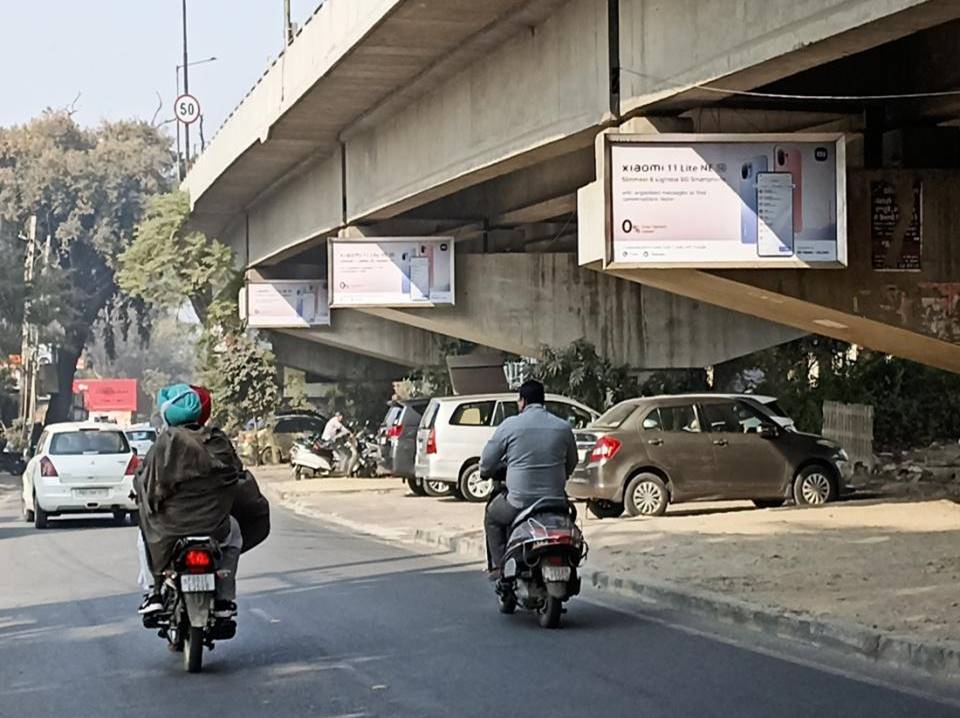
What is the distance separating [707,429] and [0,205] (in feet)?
221

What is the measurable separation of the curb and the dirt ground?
21 centimetres

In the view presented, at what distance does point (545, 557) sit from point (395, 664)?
171 cm

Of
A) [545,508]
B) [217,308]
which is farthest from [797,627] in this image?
[217,308]

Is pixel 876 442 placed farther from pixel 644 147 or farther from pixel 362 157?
pixel 644 147

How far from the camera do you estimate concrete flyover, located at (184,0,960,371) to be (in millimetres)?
16297

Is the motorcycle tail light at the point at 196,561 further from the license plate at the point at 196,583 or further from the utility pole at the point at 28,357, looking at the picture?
the utility pole at the point at 28,357

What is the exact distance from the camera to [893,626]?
10.8m

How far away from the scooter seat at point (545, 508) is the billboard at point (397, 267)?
20960 millimetres

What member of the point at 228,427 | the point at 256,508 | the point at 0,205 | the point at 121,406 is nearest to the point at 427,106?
the point at 256,508

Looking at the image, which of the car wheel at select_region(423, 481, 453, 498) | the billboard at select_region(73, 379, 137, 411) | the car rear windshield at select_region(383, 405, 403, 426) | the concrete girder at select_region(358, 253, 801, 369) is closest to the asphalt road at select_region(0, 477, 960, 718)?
the car wheel at select_region(423, 481, 453, 498)

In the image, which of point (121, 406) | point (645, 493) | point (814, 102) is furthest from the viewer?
point (121, 406)

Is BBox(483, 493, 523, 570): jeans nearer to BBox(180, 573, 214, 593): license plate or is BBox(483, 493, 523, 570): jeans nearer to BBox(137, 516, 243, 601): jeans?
BBox(137, 516, 243, 601): jeans

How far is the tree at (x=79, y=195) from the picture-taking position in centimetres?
8450

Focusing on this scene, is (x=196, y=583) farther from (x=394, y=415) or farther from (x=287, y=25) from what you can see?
(x=287, y=25)
